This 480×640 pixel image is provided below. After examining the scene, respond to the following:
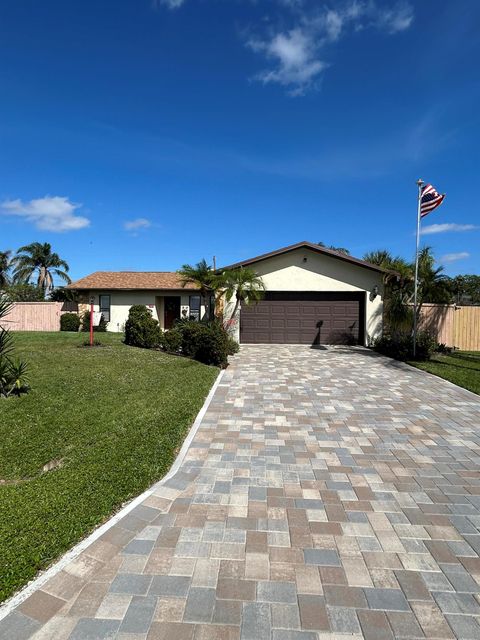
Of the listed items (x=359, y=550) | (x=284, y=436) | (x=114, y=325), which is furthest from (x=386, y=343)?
(x=114, y=325)

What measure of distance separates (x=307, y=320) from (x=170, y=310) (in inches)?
377

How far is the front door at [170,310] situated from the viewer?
22641 millimetres

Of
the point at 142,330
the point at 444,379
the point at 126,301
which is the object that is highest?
the point at 126,301

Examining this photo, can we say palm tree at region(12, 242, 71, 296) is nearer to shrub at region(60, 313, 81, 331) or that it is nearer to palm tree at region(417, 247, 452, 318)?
shrub at region(60, 313, 81, 331)

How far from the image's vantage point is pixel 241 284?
15.3m

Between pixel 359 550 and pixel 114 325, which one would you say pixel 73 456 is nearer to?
pixel 359 550

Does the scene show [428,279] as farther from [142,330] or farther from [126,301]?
[126,301]

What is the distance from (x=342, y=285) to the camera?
1672 cm

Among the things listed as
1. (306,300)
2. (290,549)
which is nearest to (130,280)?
(306,300)

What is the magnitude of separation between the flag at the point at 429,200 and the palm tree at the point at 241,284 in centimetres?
674

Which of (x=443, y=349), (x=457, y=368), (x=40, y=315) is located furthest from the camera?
(x=40, y=315)

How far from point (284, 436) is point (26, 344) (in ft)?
40.3

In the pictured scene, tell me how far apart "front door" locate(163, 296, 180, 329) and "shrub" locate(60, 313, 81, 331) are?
516 centimetres

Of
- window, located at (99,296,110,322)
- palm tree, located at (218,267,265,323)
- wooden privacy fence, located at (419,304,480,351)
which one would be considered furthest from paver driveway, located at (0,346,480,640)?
window, located at (99,296,110,322)
